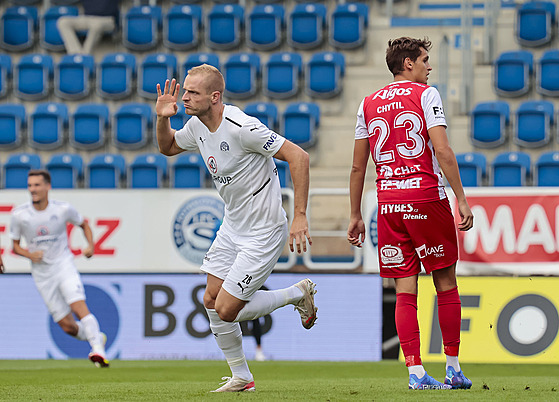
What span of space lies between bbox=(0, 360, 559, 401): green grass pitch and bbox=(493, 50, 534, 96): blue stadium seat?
5.64 meters

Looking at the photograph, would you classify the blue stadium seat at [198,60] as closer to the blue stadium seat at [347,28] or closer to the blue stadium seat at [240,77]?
the blue stadium seat at [240,77]

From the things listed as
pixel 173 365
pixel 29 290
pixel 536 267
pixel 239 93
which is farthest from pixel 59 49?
pixel 536 267

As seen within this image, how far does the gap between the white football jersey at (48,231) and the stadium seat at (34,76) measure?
5.64 meters

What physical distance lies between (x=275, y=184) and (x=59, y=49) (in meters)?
11.8

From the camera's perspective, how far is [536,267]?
1123 cm

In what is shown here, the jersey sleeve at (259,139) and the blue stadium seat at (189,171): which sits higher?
the jersey sleeve at (259,139)

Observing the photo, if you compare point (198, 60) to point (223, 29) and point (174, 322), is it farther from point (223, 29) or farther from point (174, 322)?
point (174, 322)

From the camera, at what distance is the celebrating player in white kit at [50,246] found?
10781 mm

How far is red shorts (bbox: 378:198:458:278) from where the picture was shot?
19.5ft

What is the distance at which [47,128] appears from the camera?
15359 millimetres

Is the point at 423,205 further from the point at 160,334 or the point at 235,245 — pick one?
the point at 160,334

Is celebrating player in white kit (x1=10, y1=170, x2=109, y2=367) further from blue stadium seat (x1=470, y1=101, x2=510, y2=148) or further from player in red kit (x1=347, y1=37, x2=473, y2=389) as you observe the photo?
blue stadium seat (x1=470, y1=101, x2=510, y2=148)

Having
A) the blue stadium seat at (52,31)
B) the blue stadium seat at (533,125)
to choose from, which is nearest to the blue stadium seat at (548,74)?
the blue stadium seat at (533,125)

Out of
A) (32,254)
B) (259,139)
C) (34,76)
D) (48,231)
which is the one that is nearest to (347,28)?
(34,76)
